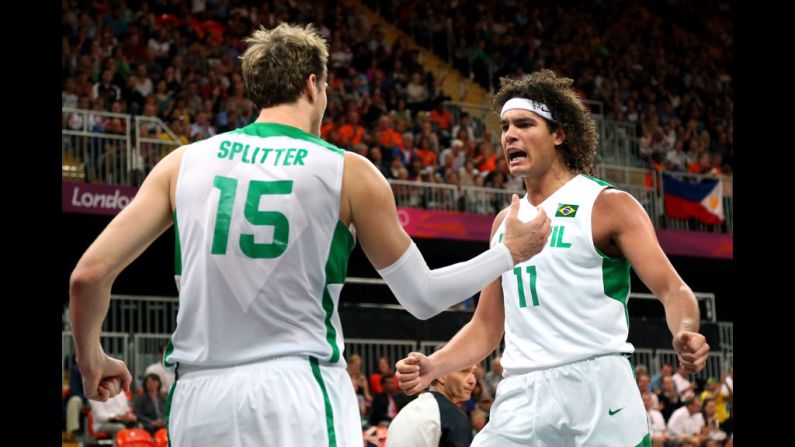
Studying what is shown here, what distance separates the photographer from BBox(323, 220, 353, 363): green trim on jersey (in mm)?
4047

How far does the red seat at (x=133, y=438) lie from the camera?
1258 centimetres

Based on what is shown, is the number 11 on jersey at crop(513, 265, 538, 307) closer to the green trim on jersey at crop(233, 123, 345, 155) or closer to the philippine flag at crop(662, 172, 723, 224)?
the green trim on jersey at crop(233, 123, 345, 155)

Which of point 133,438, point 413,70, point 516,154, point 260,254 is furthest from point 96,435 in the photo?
point 413,70

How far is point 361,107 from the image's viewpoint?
2031 cm

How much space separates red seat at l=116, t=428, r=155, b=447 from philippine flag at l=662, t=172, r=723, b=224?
11716mm

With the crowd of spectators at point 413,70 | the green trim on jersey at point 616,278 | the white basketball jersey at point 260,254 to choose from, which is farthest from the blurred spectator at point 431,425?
the crowd of spectators at point 413,70

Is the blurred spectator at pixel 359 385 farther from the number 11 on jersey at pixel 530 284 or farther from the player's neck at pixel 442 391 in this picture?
the number 11 on jersey at pixel 530 284

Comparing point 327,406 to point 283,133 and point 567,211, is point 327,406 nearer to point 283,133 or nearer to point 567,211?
point 283,133

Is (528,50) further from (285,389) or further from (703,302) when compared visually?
(285,389)

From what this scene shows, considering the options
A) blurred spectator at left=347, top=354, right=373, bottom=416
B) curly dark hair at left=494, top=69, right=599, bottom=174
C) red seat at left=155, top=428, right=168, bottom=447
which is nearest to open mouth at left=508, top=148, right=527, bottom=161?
curly dark hair at left=494, top=69, right=599, bottom=174

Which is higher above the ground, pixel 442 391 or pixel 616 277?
pixel 616 277

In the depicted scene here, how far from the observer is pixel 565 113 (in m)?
6.57

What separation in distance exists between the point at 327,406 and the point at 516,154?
2791 millimetres
